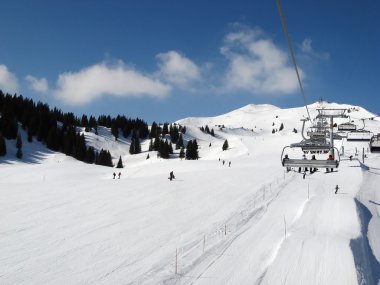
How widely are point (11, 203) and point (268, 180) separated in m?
30.6

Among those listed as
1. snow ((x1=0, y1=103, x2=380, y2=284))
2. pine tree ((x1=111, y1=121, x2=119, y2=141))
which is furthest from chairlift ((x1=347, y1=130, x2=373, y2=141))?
pine tree ((x1=111, y1=121, x2=119, y2=141))

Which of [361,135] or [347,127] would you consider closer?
[347,127]

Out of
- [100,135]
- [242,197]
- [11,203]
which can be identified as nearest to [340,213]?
[242,197]

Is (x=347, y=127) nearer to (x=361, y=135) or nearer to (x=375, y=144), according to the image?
(x=375, y=144)

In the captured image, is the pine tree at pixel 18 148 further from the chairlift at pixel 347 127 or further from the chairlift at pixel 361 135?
the chairlift at pixel 347 127

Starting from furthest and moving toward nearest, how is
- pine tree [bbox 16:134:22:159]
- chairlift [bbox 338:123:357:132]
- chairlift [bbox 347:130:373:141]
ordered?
pine tree [bbox 16:134:22:159], chairlift [bbox 338:123:357:132], chairlift [bbox 347:130:373:141]

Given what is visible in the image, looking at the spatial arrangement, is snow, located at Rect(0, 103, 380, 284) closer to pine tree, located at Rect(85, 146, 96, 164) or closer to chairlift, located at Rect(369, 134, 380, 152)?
chairlift, located at Rect(369, 134, 380, 152)

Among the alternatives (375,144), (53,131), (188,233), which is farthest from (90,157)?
(188,233)

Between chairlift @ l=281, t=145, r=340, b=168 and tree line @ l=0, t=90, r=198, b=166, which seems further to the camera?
tree line @ l=0, t=90, r=198, b=166

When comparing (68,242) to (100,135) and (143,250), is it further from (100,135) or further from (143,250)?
(100,135)

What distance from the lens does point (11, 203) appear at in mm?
27406

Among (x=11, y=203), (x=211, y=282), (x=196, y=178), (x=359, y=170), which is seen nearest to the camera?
(x=211, y=282)

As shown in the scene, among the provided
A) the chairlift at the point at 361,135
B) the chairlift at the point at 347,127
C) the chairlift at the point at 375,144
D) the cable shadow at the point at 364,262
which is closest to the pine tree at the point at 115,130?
the chairlift at the point at 361,135

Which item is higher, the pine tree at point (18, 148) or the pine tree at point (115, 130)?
the pine tree at point (115, 130)
